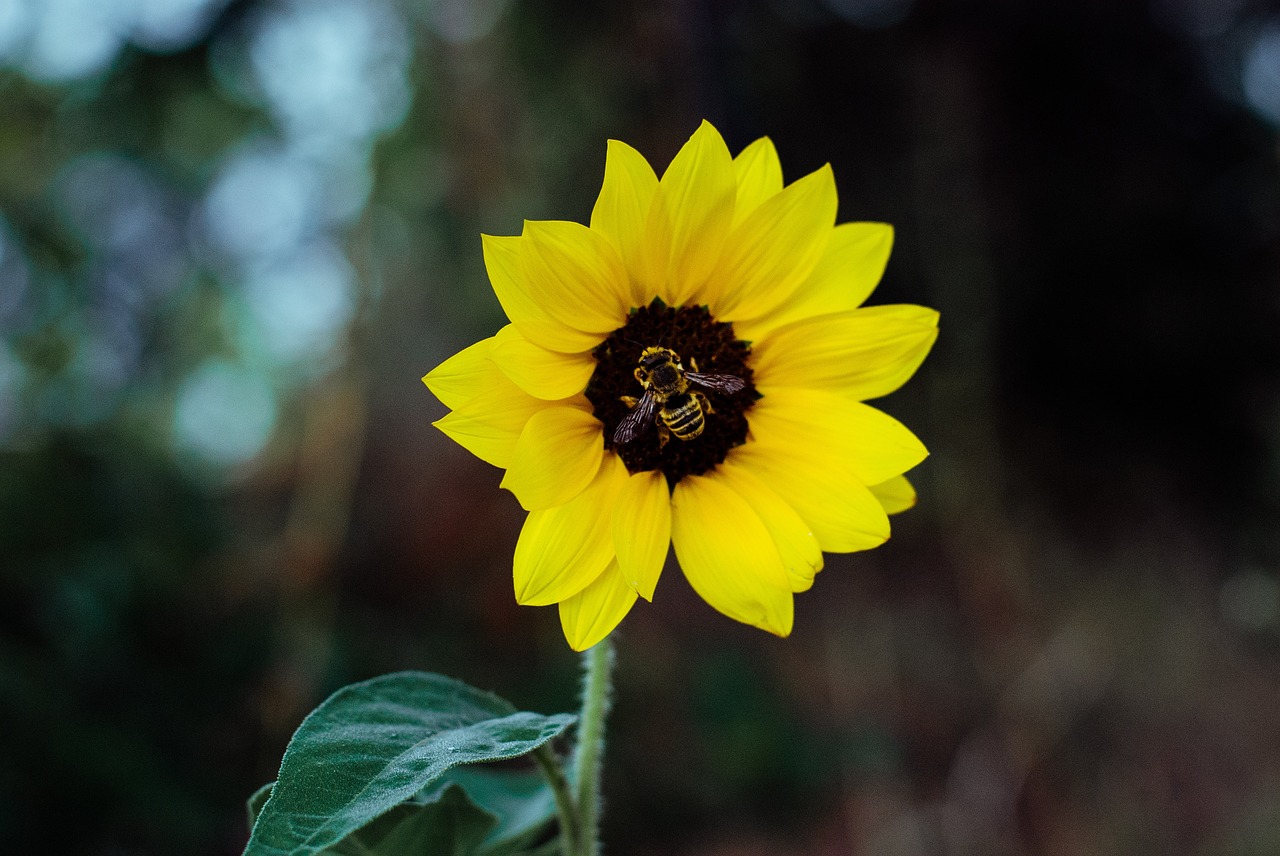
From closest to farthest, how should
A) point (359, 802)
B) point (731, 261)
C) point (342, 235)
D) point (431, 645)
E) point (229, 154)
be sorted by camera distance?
point (359, 802) < point (731, 261) < point (431, 645) < point (342, 235) < point (229, 154)

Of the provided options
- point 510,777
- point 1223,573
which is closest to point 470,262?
point 510,777

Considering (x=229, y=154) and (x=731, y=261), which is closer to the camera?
(x=731, y=261)

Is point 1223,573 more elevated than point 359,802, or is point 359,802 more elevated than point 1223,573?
point 1223,573

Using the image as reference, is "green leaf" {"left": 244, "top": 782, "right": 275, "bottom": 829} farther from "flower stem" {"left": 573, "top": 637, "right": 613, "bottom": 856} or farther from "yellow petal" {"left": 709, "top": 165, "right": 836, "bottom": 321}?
"yellow petal" {"left": 709, "top": 165, "right": 836, "bottom": 321}

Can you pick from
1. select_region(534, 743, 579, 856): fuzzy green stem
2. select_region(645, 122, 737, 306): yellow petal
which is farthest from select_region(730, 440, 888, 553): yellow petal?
select_region(534, 743, 579, 856): fuzzy green stem

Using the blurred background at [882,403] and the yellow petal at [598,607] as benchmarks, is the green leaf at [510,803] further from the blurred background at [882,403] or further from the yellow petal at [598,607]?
the blurred background at [882,403]

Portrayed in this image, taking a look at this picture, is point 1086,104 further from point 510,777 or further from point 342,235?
point 510,777

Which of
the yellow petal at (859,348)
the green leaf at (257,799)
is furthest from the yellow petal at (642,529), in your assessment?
the green leaf at (257,799)
